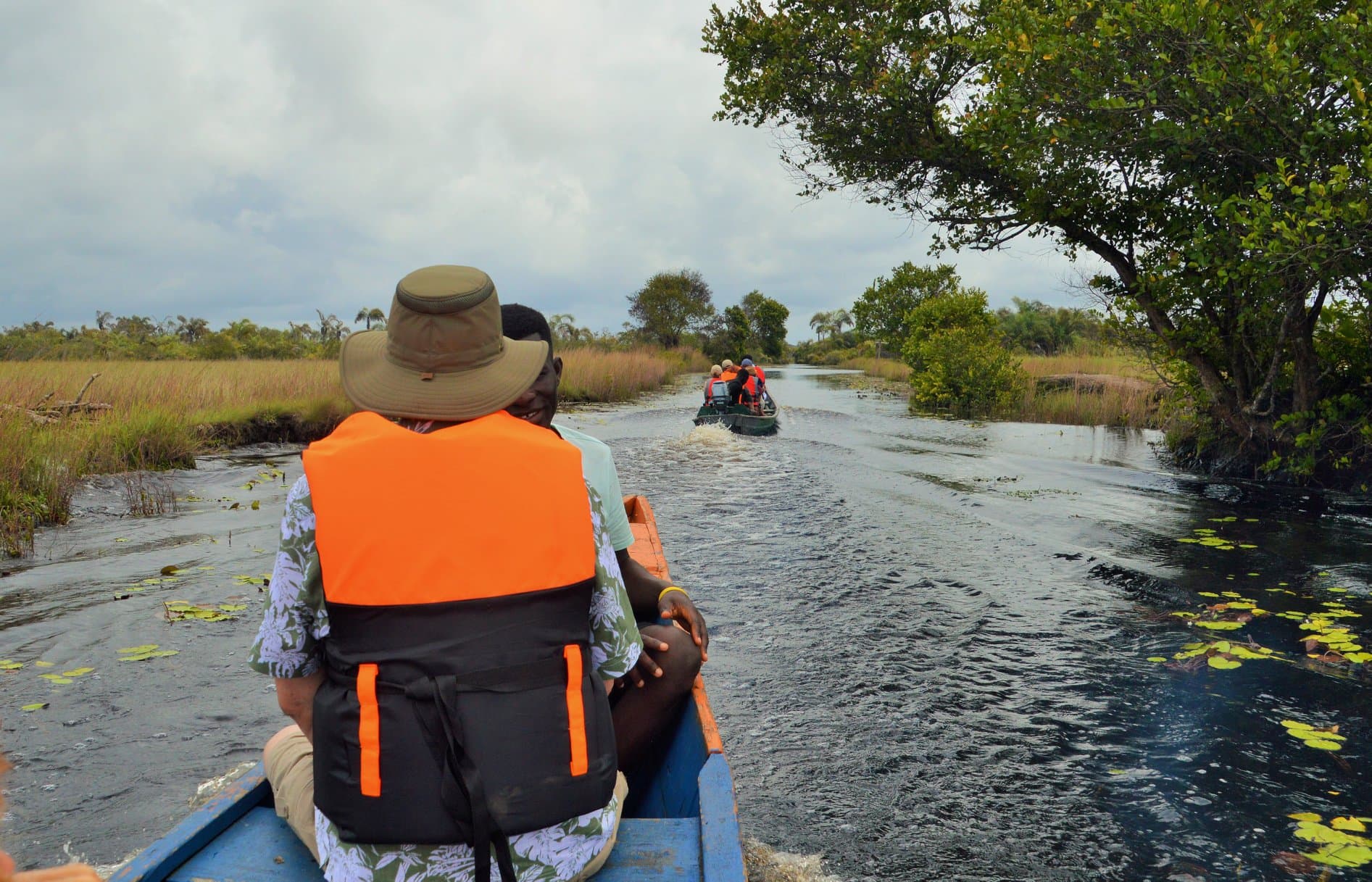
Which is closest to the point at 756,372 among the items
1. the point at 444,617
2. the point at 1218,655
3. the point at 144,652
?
the point at 1218,655

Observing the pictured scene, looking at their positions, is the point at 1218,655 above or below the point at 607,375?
below

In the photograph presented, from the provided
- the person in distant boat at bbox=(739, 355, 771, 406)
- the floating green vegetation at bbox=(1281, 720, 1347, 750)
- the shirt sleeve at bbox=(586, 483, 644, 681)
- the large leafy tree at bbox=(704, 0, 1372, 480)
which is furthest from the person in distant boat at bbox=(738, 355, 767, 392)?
the shirt sleeve at bbox=(586, 483, 644, 681)

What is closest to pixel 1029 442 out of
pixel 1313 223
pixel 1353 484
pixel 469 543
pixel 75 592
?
pixel 1353 484

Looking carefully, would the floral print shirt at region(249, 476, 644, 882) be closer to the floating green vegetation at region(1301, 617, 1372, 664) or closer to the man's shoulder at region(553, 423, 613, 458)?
the man's shoulder at region(553, 423, 613, 458)

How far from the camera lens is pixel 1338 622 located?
19.7 feet

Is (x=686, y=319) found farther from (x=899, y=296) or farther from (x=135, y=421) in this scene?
(x=135, y=421)

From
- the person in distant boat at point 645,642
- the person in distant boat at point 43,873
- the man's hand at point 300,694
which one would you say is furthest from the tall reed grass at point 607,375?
the person in distant boat at point 43,873

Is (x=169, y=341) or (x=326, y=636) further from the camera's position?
(x=169, y=341)

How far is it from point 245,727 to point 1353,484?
11.6 m

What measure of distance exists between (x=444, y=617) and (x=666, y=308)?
6676cm

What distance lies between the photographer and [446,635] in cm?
168

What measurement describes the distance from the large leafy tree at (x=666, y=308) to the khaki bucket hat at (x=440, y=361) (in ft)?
216

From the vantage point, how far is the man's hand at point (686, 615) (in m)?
3.06

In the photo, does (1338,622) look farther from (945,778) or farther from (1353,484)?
(1353,484)
